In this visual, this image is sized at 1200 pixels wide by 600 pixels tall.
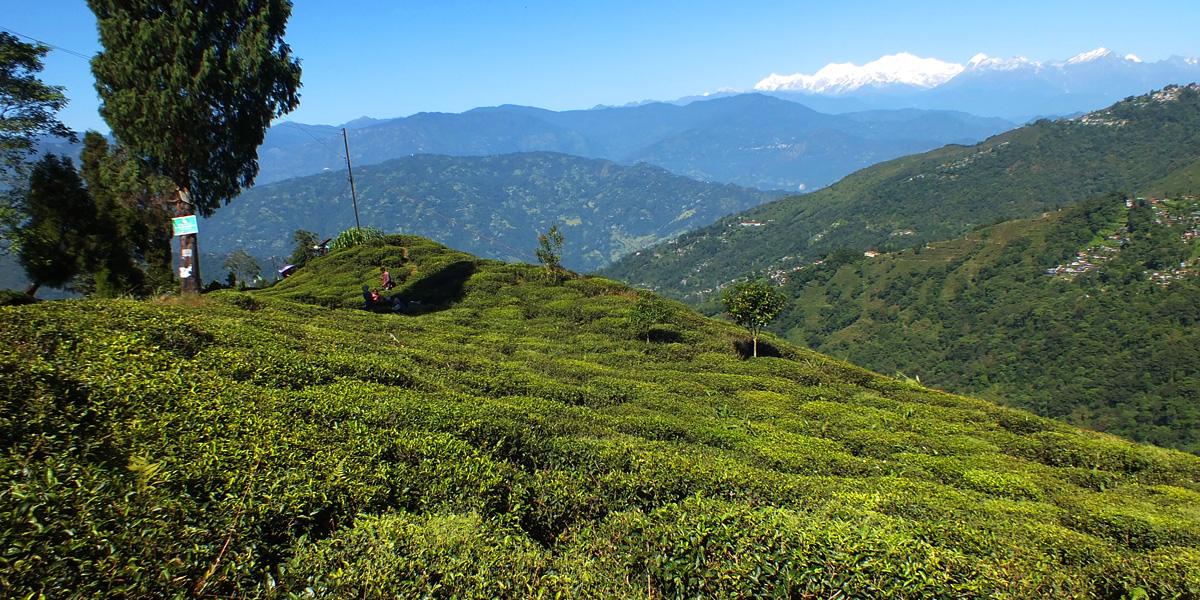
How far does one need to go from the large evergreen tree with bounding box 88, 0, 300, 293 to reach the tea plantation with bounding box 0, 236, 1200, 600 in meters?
9.30

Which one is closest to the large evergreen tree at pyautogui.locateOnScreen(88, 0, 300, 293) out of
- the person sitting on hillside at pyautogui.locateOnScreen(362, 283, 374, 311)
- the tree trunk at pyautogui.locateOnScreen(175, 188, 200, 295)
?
the tree trunk at pyautogui.locateOnScreen(175, 188, 200, 295)

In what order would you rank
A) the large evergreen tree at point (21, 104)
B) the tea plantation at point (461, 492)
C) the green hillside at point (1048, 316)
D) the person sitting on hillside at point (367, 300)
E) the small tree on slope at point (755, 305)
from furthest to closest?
the green hillside at point (1048, 316), the small tree on slope at point (755, 305), the person sitting on hillside at point (367, 300), the large evergreen tree at point (21, 104), the tea plantation at point (461, 492)

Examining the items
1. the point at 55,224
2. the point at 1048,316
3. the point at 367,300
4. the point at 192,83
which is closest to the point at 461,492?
the point at 192,83

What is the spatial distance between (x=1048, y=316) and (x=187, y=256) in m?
127

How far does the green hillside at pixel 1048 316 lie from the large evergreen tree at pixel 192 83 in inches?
3748

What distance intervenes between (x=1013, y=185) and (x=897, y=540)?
23783 centimetres

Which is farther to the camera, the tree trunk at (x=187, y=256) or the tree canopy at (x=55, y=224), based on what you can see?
the tree canopy at (x=55, y=224)

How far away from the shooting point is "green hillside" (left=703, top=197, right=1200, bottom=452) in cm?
7956

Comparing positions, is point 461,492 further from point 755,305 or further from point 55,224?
point 55,224

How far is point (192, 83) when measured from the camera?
18.6 m

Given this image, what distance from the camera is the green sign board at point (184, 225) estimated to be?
746 inches

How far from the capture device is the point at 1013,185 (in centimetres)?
19325

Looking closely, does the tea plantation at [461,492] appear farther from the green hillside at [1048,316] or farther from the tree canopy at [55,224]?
the green hillside at [1048,316]

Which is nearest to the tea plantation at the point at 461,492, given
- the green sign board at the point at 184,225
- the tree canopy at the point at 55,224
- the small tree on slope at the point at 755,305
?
the green sign board at the point at 184,225
